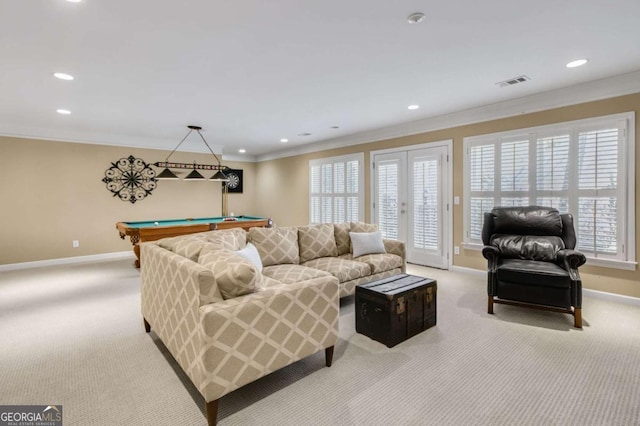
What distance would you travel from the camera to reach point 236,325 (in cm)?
172

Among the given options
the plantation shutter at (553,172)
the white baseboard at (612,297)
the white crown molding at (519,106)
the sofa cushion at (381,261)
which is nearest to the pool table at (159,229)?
the sofa cushion at (381,261)

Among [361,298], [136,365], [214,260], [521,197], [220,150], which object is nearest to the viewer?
[214,260]

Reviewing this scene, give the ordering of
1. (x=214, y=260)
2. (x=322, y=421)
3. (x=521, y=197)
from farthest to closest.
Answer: (x=521, y=197)
(x=214, y=260)
(x=322, y=421)

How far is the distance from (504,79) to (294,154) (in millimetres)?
5292

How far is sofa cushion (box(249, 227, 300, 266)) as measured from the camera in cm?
341

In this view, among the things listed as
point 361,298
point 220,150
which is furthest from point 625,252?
point 220,150

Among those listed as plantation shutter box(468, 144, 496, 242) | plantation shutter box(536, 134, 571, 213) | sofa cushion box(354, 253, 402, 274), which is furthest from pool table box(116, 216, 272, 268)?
plantation shutter box(536, 134, 571, 213)

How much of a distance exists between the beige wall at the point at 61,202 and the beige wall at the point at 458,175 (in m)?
2.73

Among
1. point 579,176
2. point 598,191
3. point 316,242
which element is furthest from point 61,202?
point 598,191

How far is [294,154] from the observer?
315 inches

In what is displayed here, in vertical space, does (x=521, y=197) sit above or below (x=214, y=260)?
above

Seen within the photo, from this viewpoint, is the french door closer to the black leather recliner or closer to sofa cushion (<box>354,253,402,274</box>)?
the black leather recliner

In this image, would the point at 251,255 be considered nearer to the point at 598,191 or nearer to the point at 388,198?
the point at 388,198

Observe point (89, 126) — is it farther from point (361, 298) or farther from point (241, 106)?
point (361, 298)
